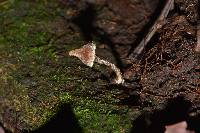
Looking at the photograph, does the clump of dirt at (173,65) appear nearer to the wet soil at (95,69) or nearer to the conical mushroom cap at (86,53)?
the wet soil at (95,69)

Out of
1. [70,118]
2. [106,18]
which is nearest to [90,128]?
[70,118]

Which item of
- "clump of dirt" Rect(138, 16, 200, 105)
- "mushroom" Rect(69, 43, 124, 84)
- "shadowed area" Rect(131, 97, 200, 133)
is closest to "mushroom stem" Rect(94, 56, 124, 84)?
"mushroom" Rect(69, 43, 124, 84)

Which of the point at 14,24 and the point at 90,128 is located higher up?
the point at 14,24

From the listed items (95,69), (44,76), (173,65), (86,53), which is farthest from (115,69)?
(44,76)

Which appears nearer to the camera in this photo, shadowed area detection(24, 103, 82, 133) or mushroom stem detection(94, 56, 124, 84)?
shadowed area detection(24, 103, 82, 133)

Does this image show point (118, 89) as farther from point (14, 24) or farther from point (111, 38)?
point (14, 24)

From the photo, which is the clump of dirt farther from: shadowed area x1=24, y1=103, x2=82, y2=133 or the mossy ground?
shadowed area x1=24, y1=103, x2=82, y2=133

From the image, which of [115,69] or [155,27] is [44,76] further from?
[155,27]
